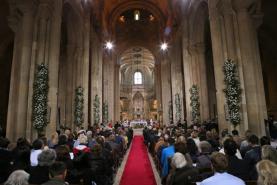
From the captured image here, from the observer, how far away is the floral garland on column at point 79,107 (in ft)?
47.6

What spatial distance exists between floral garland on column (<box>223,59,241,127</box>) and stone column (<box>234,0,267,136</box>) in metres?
0.44

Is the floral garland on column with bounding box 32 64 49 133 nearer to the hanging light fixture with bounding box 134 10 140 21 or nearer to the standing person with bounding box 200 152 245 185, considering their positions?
the standing person with bounding box 200 152 245 185

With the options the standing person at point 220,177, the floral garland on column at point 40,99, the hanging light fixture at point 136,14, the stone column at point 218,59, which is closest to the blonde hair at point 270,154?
the standing person at point 220,177

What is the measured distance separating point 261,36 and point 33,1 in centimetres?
1672

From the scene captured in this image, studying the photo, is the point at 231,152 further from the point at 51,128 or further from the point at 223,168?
the point at 51,128

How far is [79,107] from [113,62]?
17.3 metres

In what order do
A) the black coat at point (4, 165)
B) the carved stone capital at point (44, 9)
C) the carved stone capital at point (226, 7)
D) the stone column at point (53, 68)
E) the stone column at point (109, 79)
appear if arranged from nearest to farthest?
the black coat at point (4, 165) → the carved stone capital at point (226, 7) → the stone column at point (53, 68) → the carved stone capital at point (44, 9) → the stone column at point (109, 79)

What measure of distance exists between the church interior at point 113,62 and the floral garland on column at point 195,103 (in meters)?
0.08

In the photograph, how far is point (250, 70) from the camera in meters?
9.18

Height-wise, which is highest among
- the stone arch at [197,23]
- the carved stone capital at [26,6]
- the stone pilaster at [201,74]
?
the stone arch at [197,23]

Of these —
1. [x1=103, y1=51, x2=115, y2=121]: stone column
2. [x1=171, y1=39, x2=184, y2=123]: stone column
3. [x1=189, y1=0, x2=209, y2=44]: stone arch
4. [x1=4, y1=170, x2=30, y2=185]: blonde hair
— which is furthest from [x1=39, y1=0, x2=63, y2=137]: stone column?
[x1=103, y1=51, x2=115, y2=121]: stone column

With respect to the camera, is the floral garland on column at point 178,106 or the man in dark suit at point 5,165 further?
the floral garland on column at point 178,106

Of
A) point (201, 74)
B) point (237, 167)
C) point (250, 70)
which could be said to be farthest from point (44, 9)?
point (201, 74)

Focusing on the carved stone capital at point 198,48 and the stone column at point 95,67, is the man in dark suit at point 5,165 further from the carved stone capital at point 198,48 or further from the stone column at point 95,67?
the carved stone capital at point 198,48
